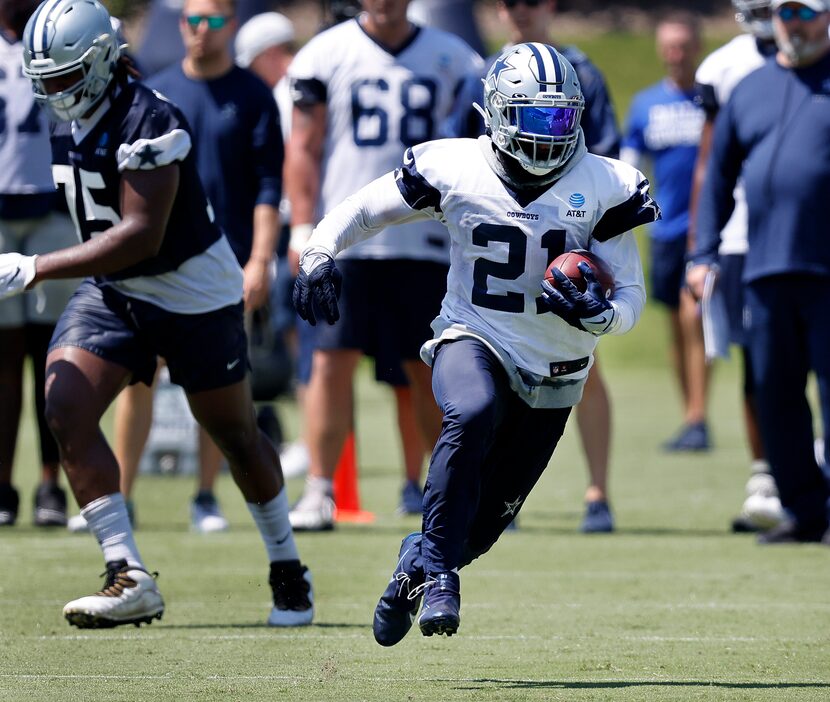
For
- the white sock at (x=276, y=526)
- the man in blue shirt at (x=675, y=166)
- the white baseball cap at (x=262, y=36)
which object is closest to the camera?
the white sock at (x=276, y=526)

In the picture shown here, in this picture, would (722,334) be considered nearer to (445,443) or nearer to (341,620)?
(341,620)

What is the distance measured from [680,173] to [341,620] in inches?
286

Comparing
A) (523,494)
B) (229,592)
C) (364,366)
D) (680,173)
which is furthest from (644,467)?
(364,366)

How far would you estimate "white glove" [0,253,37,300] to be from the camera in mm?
5883

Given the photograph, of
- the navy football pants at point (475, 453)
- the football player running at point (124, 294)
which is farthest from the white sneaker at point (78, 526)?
the navy football pants at point (475, 453)

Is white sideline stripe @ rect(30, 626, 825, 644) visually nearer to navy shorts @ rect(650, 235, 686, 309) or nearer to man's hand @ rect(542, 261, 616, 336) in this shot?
man's hand @ rect(542, 261, 616, 336)

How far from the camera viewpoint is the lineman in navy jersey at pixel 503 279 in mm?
5336

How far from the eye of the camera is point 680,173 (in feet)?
42.5

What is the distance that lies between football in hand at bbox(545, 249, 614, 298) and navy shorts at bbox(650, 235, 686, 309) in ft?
23.6

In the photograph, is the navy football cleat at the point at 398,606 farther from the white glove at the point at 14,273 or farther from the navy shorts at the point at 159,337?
the white glove at the point at 14,273

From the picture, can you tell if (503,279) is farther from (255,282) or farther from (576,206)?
(255,282)

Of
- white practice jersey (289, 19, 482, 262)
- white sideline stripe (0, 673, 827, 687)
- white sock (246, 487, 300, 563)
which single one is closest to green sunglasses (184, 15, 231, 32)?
white practice jersey (289, 19, 482, 262)

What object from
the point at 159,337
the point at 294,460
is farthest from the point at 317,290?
the point at 294,460

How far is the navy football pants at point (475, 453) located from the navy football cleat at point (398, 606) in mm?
95
